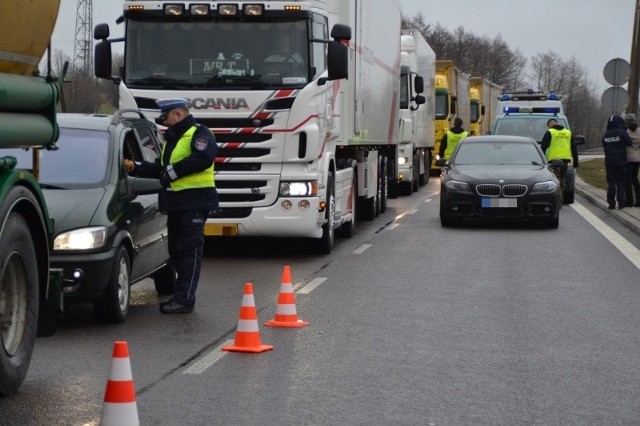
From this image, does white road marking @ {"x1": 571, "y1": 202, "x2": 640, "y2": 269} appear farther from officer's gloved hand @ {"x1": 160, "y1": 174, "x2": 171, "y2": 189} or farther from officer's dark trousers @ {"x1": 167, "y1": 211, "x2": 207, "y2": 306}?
officer's gloved hand @ {"x1": 160, "y1": 174, "x2": 171, "y2": 189}

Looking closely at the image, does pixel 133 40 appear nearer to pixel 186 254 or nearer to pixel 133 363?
pixel 186 254

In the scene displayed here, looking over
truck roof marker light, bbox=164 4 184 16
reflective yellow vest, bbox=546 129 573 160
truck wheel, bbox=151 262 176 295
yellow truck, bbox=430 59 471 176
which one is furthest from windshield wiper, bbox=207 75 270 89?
yellow truck, bbox=430 59 471 176

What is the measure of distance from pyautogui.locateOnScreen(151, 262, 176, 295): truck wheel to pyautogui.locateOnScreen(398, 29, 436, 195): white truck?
14777mm

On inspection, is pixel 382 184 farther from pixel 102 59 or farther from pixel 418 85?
pixel 102 59

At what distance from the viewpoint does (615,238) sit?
19453 millimetres

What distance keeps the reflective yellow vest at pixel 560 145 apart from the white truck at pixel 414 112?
2.82 metres

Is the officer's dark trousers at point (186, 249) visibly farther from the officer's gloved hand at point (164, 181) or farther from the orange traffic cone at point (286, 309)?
the orange traffic cone at point (286, 309)

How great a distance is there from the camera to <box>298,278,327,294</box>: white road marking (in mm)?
12648

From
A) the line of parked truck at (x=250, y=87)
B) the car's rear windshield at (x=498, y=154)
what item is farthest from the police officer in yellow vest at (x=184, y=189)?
the car's rear windshield at (x=498, y=154)

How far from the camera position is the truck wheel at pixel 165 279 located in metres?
12.4

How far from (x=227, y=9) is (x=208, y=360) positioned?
7539mm

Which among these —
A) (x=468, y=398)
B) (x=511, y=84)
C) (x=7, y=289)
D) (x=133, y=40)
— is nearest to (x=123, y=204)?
(x=7, y=289)

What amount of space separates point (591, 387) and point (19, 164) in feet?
12.1

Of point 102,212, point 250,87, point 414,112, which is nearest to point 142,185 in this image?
point 102,212
